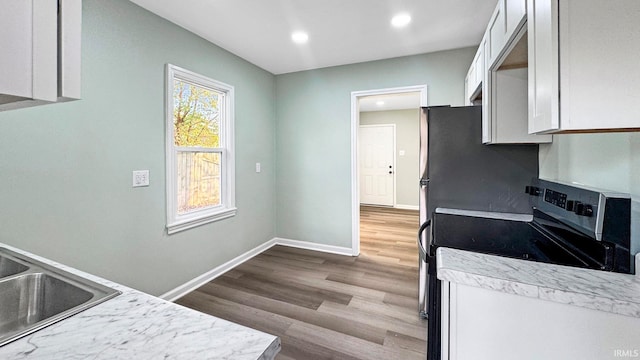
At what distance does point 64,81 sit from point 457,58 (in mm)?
3318

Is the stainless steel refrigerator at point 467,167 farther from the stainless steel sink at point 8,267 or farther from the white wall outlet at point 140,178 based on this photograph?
the white wall outlet at point 140,178

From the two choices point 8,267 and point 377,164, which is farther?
point 377,164

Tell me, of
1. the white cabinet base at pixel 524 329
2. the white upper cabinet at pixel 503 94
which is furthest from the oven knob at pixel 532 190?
the white cabinet base at pixel 524 329

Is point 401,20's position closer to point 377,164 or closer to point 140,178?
point 140,178

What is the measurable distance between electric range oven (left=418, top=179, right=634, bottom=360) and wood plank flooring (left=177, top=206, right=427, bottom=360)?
0.68m

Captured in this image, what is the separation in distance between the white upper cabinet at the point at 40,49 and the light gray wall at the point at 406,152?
626 centimetres

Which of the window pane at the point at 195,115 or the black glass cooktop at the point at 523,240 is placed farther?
the window pane at the point at 195,115

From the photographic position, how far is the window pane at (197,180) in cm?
257

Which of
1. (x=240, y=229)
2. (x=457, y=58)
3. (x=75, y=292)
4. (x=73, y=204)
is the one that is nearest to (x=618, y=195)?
(x=75, y=292)

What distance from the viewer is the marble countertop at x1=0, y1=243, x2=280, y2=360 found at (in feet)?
1.86

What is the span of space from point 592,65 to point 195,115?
2.81 m

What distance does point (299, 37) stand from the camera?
2648 millimetres

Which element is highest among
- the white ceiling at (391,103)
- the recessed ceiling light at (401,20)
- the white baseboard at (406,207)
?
the white ceiling at (391,103)

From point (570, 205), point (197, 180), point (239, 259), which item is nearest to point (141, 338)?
point (570, 205)
